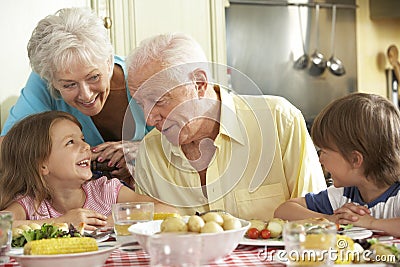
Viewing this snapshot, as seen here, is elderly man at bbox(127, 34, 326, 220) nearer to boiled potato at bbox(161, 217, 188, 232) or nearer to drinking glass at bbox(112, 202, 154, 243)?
drinking glass at bbox(112, 202, 154, 243)

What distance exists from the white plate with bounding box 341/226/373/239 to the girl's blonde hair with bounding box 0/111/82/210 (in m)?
1.10

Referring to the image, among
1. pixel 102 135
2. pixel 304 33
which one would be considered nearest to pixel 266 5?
pixel 304 33

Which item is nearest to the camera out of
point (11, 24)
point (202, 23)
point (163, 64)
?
point (163, 64)

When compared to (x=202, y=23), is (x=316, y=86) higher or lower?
lower

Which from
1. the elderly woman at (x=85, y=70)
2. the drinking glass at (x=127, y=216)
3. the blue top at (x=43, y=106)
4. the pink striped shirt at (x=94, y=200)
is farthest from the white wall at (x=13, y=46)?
the drinking glass at (x=127, y=216)

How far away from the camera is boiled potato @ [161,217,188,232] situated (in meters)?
1.35

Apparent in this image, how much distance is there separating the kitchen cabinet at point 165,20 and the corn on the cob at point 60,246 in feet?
7.55

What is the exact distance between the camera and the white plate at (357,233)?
4.89 feet

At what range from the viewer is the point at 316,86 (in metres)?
4.50

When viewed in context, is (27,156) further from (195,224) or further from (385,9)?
(385,9)

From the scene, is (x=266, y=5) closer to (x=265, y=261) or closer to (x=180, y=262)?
(x=265, y=261)

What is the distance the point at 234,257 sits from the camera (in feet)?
4.66

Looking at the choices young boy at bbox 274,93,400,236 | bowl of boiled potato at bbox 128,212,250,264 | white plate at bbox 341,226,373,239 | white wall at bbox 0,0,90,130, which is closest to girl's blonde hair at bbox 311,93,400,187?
young boy at bbox 274,93,400,236

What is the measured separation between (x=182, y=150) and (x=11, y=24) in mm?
1454
